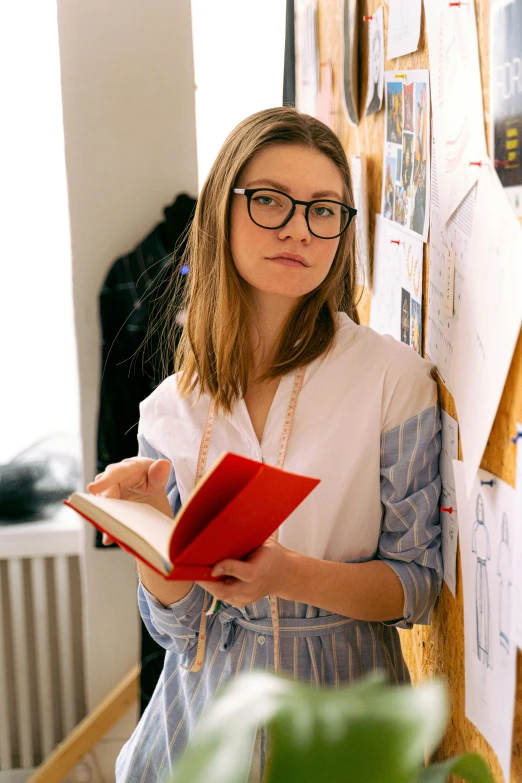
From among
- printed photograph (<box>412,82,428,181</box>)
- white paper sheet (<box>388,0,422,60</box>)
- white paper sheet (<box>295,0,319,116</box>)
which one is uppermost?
white paper sheet (<box>295,0,319,116</box>)

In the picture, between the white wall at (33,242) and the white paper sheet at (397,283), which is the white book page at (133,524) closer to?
the white paper sheet at (397,283)

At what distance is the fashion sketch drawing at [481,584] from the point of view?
766mm

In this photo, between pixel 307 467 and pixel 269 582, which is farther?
pixel 307 467

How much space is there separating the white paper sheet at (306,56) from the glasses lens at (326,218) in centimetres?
98

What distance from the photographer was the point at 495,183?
69 cm

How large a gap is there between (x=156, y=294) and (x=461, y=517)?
135cm

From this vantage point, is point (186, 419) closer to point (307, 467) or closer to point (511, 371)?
point (307, 467)

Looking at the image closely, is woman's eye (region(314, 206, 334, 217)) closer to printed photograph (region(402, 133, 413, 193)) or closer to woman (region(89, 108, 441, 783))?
woman (region(89, 108, 441, 783))

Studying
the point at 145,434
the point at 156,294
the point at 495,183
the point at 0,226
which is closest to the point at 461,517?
the point at 495,183

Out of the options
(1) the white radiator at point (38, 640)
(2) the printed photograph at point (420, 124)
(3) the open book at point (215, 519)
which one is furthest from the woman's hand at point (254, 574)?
(1) the white radiator at point (38, 640)

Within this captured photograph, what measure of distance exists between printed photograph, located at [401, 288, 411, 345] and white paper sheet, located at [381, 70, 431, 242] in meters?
0.09

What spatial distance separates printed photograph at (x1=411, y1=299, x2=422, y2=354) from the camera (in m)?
1.07

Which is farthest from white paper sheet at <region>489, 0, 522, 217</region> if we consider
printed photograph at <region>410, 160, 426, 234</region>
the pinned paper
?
printed photograph at <region>410, 160, 426, 234</region>

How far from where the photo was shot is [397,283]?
3.89 feet
